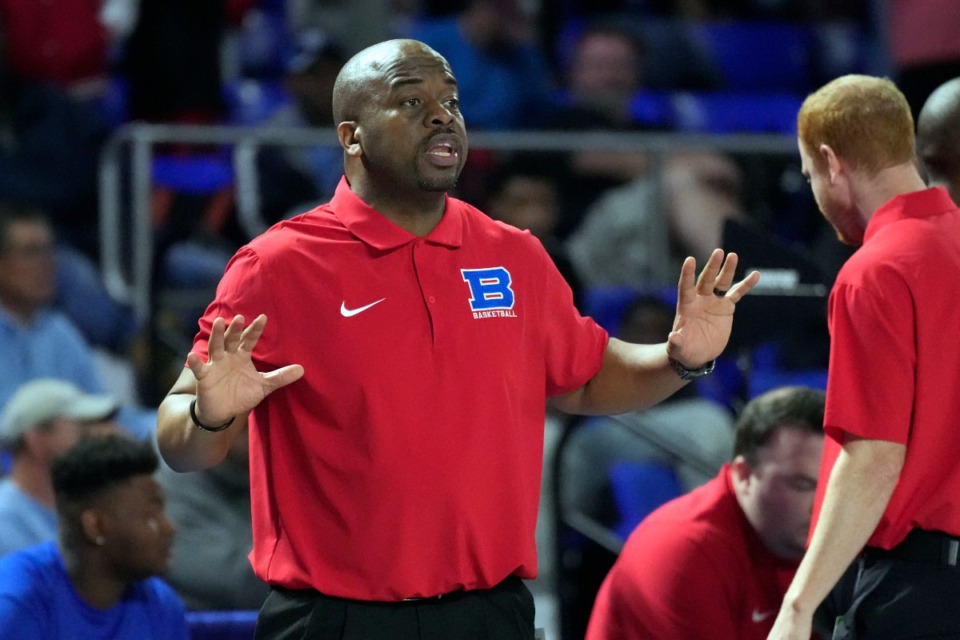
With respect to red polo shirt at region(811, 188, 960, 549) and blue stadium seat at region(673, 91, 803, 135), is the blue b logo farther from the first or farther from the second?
blue stadium seat at region(673, 91, 803, 135)

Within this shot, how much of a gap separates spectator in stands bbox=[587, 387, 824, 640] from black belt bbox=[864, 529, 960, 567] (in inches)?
29.4

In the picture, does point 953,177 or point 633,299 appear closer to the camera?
point 953,177

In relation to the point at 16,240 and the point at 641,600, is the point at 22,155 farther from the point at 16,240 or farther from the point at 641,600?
the point at 641,600

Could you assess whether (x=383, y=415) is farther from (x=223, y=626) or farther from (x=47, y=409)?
(x=47, y=409)

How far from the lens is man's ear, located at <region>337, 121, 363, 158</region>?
3.37 meters

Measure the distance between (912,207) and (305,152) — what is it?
4460 millimetres

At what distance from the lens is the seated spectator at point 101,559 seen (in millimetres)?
4129

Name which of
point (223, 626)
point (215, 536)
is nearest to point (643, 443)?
point (215, 536)

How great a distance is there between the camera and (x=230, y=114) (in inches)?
335

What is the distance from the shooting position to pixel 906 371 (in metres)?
3.33

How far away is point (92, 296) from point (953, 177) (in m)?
4.38

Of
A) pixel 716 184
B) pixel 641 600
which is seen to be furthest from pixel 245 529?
pixel 716 184

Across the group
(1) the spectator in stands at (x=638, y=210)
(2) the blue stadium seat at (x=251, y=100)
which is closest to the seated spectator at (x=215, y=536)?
(1) the spectator in stands at (x=638, y=210)

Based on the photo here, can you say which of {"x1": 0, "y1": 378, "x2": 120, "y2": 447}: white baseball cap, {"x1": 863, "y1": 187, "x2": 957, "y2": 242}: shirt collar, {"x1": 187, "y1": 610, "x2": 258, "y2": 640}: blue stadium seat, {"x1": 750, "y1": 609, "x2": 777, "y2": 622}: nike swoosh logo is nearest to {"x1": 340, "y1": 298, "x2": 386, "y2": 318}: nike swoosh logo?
{"x1": 863, "y1": 187, "x2": 957, "y2": 242}: shirt collar
